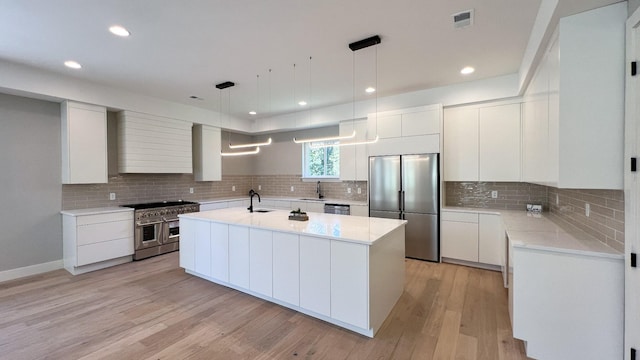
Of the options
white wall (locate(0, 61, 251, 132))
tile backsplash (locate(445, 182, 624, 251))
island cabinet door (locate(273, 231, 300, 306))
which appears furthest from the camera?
white wall (locate(0, 61, 251, 132))

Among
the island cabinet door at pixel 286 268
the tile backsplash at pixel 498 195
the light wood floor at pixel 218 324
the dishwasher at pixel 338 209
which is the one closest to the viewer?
the light wood floor at pixel 218 324

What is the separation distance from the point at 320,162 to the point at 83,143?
167 inches

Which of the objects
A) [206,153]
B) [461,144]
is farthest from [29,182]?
[461,144]

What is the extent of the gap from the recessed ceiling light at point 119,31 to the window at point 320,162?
3.94 m

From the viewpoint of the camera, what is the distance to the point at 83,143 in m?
4.12

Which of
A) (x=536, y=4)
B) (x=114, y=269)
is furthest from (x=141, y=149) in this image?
(x=536, y=4)

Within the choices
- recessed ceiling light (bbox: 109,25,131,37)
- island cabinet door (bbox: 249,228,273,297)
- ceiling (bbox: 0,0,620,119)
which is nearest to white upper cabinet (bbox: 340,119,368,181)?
ceiling (bbox: 0,0,620,119)

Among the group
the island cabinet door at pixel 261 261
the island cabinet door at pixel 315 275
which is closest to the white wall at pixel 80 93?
the island cabinet door at pixel 261 261

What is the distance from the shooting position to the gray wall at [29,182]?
12.1ft

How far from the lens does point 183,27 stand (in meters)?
2.55

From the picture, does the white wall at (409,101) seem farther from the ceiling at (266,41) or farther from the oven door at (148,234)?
the oven door at (148,234)

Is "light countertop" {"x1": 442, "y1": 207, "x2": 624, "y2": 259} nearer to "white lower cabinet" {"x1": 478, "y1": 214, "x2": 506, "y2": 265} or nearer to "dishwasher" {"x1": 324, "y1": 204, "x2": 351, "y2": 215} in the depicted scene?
"white lower cabinet" {"x1": 478, "y1": 214, "x2": 506, "y2": 265}

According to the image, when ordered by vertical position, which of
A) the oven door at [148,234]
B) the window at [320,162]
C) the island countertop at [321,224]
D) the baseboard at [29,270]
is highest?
the window at [320,162]

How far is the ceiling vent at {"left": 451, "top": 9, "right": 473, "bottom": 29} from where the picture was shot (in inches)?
92.5
